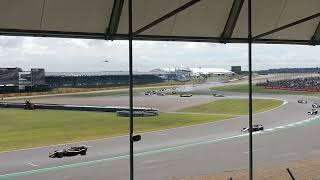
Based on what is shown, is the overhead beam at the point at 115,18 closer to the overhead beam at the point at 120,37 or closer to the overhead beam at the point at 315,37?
the overhead beam at the point at 120,37

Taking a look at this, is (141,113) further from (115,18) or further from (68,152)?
(115,18)

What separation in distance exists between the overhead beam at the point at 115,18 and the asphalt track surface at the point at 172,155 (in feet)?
Result: 56.5

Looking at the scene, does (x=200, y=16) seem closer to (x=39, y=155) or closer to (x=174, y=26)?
(x=174, y=26)

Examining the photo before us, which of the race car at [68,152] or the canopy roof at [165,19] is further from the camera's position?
the race car at [68,152]

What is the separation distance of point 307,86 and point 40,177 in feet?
380

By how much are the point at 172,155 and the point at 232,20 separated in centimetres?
2410

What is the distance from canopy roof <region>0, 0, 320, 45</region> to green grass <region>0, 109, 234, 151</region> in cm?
3225

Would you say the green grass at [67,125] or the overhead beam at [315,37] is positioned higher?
the overhead beam at [315,37]

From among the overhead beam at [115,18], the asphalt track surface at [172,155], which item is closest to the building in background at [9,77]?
the asphalt track surface at [172,155]

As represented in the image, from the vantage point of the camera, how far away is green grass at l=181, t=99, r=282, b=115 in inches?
2874

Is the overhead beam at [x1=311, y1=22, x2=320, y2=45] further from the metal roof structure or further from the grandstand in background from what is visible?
the grandstand in background

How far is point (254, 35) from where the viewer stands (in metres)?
9.71

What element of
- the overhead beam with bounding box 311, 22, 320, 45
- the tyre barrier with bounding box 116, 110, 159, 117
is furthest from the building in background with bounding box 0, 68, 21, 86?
the overhead beam with bounding box 311, 22, 320, 45

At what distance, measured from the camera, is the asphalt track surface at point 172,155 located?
2644 centimetres
